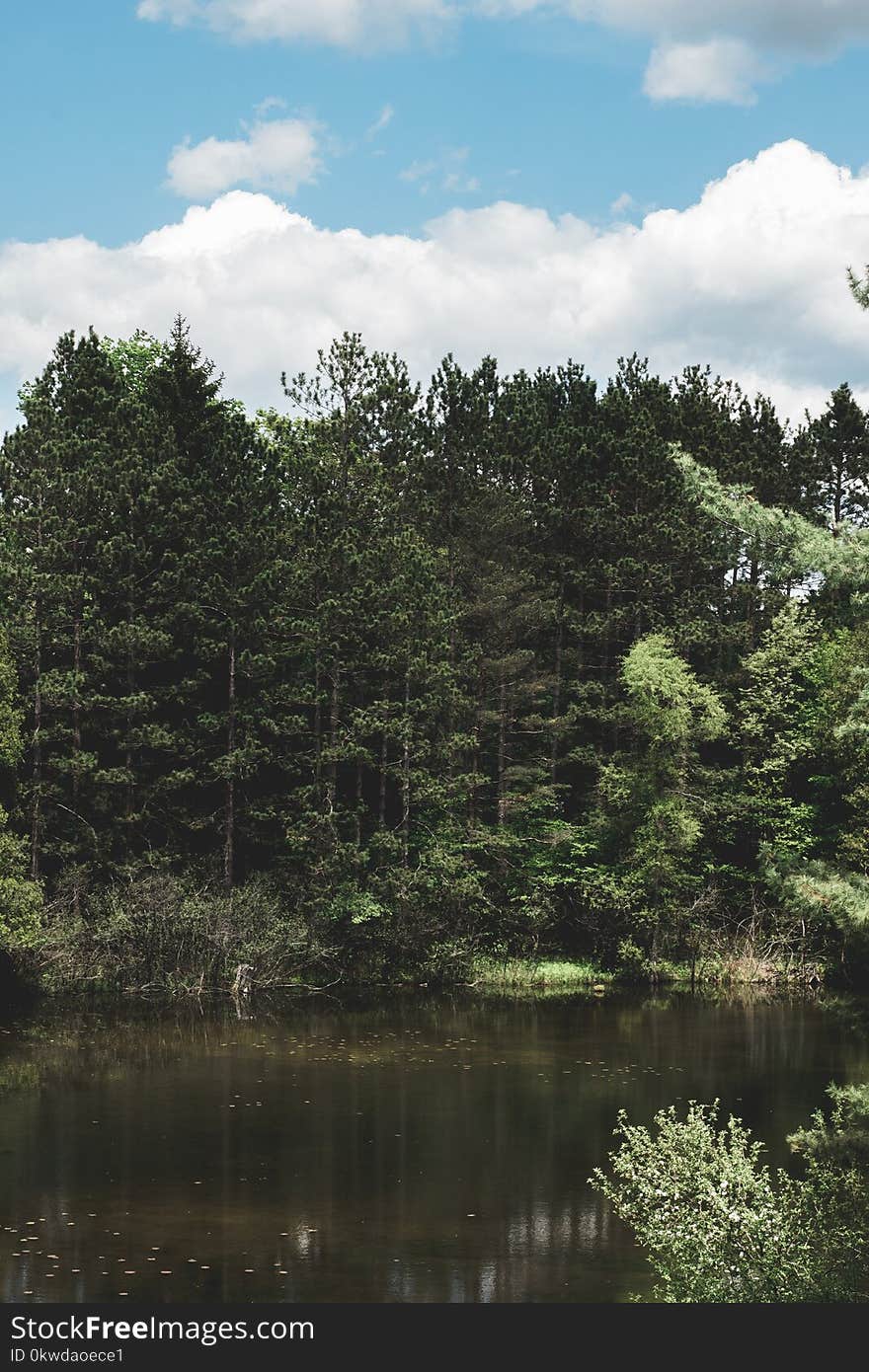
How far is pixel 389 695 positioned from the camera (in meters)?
39.7

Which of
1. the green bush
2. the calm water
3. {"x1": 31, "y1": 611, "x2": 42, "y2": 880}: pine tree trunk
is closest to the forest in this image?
{"x1": 31, "y1": 611, "x2": 42, "y2": 880}: pine tree trunk

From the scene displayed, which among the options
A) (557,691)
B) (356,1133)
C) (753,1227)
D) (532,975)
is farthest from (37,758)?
(753,1227)

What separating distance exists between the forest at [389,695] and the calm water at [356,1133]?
3464mm

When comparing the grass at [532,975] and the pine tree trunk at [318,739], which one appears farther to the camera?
the grass at [532,975]

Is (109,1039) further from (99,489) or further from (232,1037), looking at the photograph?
(99,489)

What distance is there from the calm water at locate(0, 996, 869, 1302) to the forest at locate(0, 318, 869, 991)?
346 centimetres

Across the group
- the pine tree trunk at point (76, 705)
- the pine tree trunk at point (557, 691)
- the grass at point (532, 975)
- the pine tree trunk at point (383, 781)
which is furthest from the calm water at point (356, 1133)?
the pine tree trunk at point (557, 691)

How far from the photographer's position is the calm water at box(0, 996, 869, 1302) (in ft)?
51.5

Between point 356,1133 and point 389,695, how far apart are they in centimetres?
1878

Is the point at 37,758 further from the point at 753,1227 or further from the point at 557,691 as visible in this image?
the point at 753,1227

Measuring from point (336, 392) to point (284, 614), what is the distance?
6.37m

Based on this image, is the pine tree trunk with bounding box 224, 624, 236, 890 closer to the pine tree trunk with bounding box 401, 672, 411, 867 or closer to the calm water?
the pine tree trunk with bounding box 401, 672, 411, 867

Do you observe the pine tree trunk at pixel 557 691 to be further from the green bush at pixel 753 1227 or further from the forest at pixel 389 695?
the green bush at pixel 753 1227

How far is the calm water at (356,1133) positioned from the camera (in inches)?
619
